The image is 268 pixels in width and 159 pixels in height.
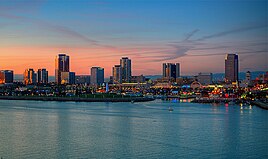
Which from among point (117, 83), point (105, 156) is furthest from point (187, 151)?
point (117, 83)

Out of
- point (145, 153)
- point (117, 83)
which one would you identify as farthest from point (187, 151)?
point (117, 83)

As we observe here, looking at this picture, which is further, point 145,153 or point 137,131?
point 137,131

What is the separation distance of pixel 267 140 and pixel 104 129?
245 inches

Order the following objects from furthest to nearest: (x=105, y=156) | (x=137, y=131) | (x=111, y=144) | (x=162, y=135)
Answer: (x=137, y=131)
(x=162, y=135)
(x=111, y=144)
(x=105, y=156)

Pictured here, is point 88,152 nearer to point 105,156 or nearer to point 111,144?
point 105,156

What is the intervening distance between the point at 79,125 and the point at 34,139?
440cm

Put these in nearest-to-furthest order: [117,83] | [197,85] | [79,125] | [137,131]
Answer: [137,131], [79,125], [197,85], [117,83]

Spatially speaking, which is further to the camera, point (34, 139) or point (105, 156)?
point (34, 139)

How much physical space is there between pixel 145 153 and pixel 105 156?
43.6 inches

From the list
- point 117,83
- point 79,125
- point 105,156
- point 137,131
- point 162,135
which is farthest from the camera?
point 117,83

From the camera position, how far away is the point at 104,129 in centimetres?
1563

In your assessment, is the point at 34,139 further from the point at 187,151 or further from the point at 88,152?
the point at 187,151

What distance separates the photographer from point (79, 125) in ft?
56.1

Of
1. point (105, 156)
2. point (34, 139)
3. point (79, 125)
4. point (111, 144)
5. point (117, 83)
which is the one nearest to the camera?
point (105, 156)
